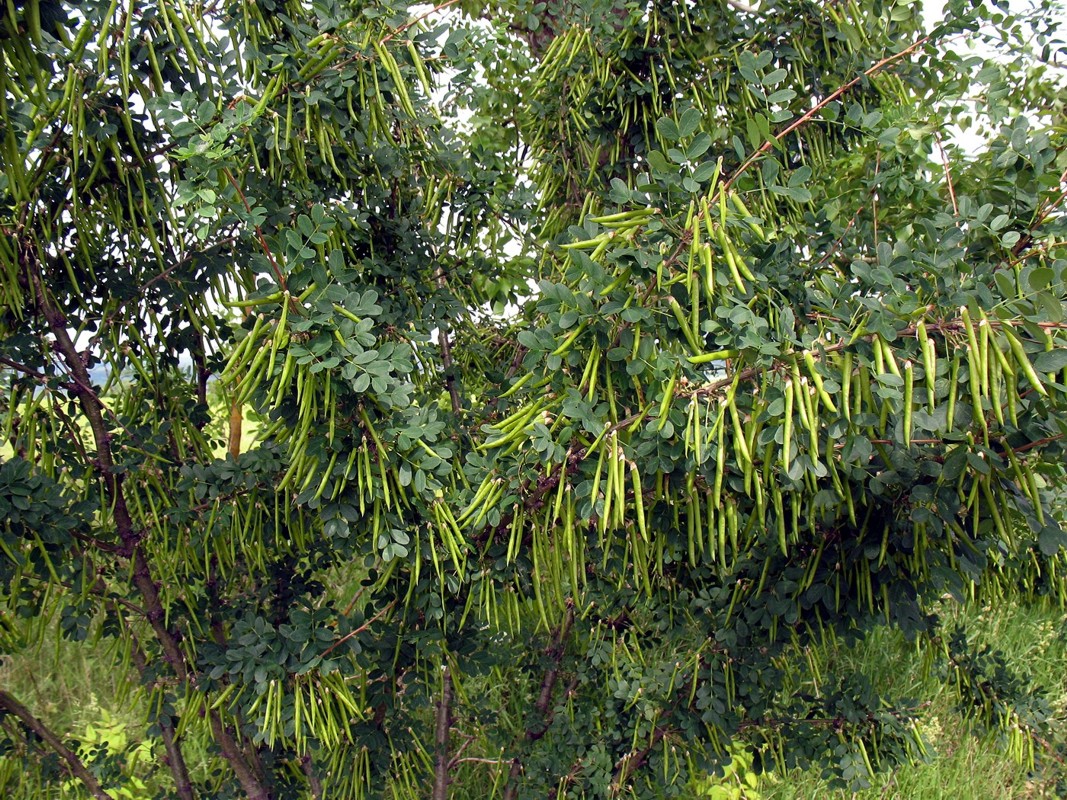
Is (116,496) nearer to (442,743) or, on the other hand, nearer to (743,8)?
(442,743)

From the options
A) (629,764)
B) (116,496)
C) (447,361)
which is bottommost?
(629,764)

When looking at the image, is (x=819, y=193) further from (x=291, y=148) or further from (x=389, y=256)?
(x=291, y=148)

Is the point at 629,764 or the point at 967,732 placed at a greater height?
the point at 629,764

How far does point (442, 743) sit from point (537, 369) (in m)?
1.03

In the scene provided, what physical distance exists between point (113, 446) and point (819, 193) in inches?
54.0

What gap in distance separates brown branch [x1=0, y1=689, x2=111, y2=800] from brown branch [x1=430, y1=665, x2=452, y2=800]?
660 mm

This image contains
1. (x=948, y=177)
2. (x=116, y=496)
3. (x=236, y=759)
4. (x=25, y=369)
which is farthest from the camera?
(x=236, y=759)

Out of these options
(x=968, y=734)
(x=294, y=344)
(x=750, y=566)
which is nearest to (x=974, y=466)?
(x=750, y=566)

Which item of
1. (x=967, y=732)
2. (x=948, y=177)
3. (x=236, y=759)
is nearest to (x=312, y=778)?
(x=236, y=759)

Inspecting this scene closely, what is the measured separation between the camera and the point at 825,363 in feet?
3.11

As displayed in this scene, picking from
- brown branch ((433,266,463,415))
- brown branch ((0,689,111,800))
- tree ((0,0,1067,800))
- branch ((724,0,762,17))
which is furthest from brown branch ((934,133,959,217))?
brown branch ((0,689,111,800))

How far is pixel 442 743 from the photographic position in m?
1.88

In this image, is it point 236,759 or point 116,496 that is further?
point 236,759

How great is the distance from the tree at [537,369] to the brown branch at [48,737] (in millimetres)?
10
